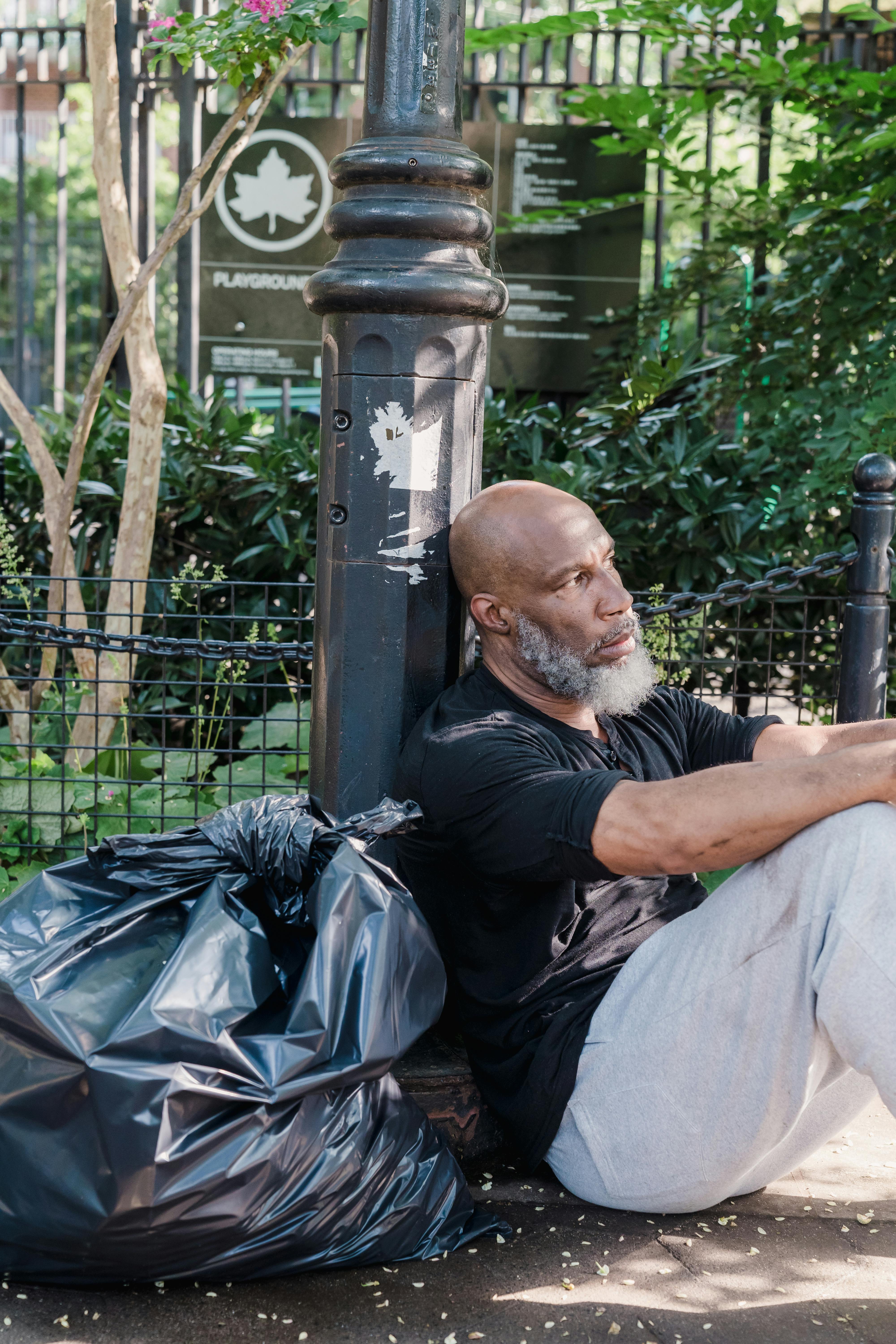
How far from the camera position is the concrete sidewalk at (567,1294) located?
6.84 ft

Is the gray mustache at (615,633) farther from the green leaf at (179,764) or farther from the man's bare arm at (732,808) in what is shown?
the green leaf at (179,764)

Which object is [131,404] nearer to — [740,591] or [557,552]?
[740,591]

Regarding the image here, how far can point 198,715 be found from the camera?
3.80m

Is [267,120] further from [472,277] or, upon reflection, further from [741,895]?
[741,895]

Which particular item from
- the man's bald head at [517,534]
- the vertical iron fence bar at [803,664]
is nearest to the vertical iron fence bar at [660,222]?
the vertical iron fence bar at [803,664]

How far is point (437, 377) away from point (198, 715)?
152 cm

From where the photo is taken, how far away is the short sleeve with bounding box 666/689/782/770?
2867 millimetres

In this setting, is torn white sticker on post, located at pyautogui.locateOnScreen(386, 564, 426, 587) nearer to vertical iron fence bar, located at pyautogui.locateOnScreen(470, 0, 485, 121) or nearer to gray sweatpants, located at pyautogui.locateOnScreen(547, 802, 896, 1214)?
gray sweatpants, located at pyautogui.locateOnScreen(547, 802, 896, 1214)

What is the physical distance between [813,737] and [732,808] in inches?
29.3

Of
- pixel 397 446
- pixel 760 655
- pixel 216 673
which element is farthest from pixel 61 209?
pixel 397 446

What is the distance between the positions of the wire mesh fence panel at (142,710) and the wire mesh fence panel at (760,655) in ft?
4.31

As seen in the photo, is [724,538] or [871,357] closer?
[871,357]

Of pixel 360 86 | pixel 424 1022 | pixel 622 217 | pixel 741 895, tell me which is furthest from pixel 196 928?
pixel 360 86

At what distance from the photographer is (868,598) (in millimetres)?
3619
